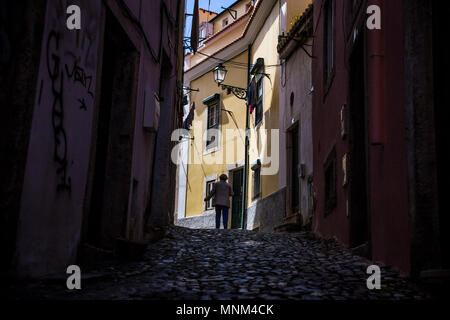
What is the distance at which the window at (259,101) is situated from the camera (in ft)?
63.6

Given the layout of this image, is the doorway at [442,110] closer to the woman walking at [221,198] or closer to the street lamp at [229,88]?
the woman walking at [221,198]

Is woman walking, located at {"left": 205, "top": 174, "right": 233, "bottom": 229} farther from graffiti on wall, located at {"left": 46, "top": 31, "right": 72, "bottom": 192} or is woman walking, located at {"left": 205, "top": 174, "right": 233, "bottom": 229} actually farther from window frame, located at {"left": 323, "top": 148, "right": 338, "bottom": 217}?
graffiti on wall, located at {"left": 46, "top": 31, "right": 72, "bottom": 192}

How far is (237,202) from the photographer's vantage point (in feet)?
68.7

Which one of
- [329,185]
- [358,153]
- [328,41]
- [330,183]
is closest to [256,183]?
[328,41]

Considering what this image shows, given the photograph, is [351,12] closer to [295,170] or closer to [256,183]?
[295,170]

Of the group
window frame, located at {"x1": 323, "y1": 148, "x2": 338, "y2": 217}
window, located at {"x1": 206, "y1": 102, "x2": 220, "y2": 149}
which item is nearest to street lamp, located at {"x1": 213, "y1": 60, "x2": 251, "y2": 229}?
window, located at {"x1": 206, "y1": 102, "x2": 220, "y2": 149}

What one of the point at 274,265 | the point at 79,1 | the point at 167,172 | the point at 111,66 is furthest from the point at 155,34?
the point at 274,265

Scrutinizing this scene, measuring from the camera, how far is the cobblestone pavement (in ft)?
15.9

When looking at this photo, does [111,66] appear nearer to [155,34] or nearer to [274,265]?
[155,34]

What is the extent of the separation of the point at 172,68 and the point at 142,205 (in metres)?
3.44

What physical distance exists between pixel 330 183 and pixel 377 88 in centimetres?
414
